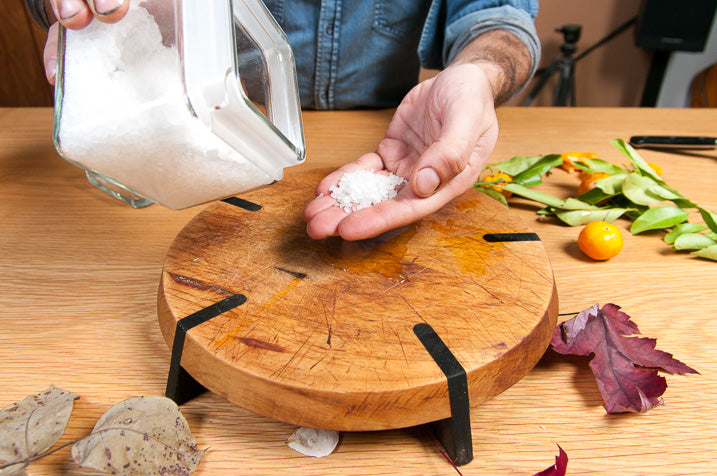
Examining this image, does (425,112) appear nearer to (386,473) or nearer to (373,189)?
(373,189)

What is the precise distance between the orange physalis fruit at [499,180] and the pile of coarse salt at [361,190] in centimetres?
30

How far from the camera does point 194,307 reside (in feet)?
2.08

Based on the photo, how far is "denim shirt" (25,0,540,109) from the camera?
1.38 m

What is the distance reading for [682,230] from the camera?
0.97m

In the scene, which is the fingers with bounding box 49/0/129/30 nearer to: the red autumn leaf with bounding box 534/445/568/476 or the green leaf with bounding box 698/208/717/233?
the red autumn leaf with bounding box 534/445/568/476

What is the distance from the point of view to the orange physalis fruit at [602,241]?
89cm

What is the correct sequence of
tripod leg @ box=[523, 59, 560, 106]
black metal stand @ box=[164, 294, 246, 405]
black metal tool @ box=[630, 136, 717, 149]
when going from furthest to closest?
tripod leg @ box=[523, 59, 560, 106]
black metal tool @ box=[630, 136, 717, 149]
black metal stand @ box=[164, 294, 246, 405]

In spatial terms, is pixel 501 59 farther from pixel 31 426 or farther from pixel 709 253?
pixel 31 426

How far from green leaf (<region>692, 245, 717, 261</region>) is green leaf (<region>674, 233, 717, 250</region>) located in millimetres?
13

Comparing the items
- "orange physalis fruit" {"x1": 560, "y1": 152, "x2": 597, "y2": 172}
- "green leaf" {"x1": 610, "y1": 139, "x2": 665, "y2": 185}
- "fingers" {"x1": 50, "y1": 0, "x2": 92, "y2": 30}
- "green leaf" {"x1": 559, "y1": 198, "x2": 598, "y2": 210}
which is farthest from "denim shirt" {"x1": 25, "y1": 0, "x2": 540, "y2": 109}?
"fingers" {"x1": 50, "y1": 0, "x2": 92, "y2": 30}

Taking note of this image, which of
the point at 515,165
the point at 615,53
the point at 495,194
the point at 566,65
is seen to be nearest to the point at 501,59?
the point at 515,165

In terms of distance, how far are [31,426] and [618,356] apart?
721 mm

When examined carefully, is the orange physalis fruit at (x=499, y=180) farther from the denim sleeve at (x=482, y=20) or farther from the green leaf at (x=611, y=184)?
the denim sleeve at (x=482, y=20)

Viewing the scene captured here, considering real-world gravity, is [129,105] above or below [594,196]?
above
